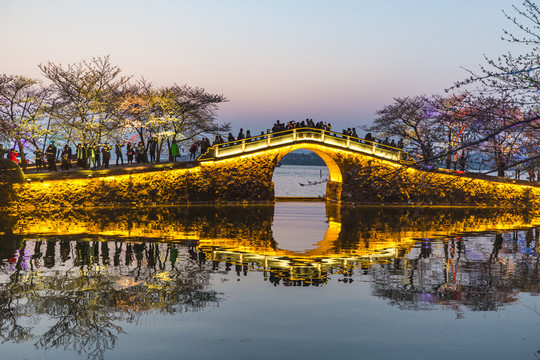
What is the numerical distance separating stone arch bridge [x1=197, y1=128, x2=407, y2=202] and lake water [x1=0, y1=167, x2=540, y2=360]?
44.2 ft

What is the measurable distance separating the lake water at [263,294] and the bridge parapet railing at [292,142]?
13593 mm

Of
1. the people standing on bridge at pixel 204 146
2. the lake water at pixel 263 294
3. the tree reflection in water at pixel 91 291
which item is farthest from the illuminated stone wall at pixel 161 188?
the tree reflection in water at pixel 91 291

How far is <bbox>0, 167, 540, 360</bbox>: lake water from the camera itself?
292 inches

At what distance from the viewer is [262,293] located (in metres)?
10.5

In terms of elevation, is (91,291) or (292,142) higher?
(292,142)

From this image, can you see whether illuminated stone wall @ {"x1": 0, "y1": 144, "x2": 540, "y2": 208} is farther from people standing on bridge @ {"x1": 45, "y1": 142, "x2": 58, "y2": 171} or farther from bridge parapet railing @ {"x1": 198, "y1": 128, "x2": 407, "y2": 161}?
people standing on bridge @ {"x1": 45, "y1": 142, "x2": 58, "y2": 171}

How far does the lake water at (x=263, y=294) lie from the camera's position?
292 inches

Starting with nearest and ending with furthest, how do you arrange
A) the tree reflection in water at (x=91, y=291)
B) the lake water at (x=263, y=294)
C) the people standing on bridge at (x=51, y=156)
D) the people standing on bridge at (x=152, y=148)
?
1. the lake water at (x=263, y=294)
2. the tree reflection in water at (x=91, y=291)
3. the people standing on bridge at (x=51, y=156)
4. the people standing on bridge at (x=152, y=148)

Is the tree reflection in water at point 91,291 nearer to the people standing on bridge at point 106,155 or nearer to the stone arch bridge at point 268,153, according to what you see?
the stone arch bridge at point 268,153

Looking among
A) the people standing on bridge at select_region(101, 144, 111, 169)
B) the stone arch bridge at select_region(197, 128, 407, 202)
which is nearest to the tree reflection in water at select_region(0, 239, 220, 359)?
the stone arch bridge at select_region(197, 128, 407, 202)

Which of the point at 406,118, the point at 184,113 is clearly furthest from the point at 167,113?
the point at 406,118

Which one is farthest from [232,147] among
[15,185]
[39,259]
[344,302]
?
[344,302]

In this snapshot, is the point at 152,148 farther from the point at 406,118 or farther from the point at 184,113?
the point at 406,118

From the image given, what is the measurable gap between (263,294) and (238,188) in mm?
23600
